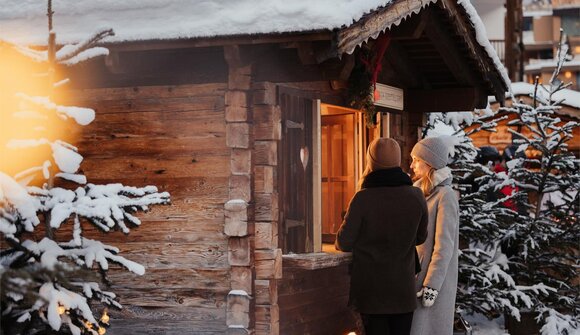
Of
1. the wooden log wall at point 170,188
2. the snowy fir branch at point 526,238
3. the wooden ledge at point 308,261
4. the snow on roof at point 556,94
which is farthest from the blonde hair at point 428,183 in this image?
the snow on roof at point 556,94

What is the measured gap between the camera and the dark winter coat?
6.91m

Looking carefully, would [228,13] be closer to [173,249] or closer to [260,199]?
[260,199]

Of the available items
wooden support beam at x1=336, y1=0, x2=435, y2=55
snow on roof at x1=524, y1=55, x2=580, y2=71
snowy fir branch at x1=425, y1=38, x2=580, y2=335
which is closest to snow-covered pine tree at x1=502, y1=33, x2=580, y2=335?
snowy fir branch at x1=425, y1=38, x2=580, y2=335

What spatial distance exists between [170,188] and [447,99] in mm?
4327

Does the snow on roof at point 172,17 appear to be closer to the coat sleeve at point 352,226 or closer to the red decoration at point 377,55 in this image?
the red decoration at point 377,55

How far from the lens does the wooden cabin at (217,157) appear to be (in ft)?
26.5

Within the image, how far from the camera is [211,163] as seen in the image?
27.1 feet

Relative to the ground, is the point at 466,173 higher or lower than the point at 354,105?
lower

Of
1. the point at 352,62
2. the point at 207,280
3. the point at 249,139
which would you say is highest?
the point at 352,62

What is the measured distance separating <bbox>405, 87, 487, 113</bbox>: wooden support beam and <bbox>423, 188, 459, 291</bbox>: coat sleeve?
4095 millimetres

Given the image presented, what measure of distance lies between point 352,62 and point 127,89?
2.14 metres

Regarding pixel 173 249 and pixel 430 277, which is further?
pixel 173 249

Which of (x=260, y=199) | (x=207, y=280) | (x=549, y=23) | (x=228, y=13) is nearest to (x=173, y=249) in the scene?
(x=207, y=280)

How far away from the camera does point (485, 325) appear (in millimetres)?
12625
